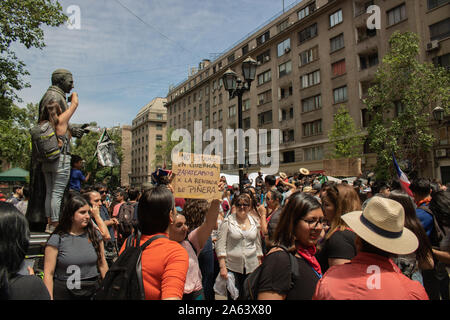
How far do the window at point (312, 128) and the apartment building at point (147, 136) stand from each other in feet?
172

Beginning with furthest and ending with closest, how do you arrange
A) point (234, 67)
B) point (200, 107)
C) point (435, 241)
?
point (200, 107), point (234, 67), point (435, 241)

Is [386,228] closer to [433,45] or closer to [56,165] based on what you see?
[56,165]

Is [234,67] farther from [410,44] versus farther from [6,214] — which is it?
[6,214]

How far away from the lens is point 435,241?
12.3ft

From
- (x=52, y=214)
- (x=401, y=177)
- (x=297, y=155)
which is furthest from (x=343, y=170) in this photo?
(x=297, y=155)

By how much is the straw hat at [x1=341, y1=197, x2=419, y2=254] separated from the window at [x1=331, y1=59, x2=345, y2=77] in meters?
30.5

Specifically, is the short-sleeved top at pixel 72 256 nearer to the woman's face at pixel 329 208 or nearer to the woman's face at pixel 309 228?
the woman's face at pixel 309 228

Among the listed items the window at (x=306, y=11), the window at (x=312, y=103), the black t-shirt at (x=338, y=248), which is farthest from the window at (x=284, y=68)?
the black t-shirt at (x=338, y=248)

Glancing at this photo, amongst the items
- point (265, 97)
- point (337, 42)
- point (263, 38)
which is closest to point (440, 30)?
point (337, 42)

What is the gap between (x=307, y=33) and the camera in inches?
1331

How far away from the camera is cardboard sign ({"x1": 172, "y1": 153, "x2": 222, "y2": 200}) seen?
128 inches

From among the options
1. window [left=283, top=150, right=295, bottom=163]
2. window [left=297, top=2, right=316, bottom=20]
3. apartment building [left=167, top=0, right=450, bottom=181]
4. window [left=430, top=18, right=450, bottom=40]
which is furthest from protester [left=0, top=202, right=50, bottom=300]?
window [left=297, top=2, right=316, bottom=20]

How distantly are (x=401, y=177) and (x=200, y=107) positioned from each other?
51.3 metres

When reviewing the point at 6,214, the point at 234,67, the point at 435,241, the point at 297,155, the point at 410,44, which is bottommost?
the point at 435,241
